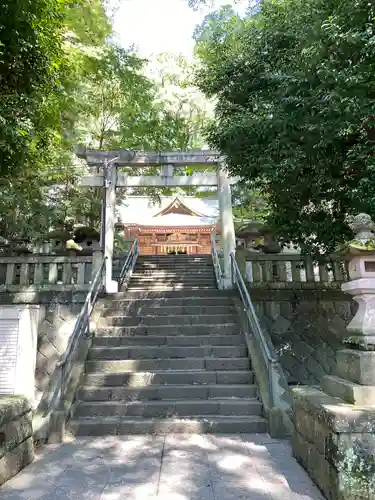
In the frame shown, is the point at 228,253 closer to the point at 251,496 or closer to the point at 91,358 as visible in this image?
the point at 91,358

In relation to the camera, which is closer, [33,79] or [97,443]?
[97,443]

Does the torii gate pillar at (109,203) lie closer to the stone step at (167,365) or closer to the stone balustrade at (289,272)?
the stone balustrade at (289,272)

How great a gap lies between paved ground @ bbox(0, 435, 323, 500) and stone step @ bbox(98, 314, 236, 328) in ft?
8.24

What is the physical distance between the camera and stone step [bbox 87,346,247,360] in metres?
5.47

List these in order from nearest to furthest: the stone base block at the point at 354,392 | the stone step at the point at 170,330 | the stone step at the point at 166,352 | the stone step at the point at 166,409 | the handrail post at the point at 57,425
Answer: the stone base block at the point at 354,392
the handrail post at the point at 57,425
the stone step at the point at 166,409
the stone step at the point at 166,352
the stone step at the point at 170,330

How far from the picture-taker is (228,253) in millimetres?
9008

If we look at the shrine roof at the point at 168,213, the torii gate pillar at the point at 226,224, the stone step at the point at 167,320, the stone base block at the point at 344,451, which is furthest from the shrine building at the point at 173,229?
the stone base block at the point at 344,451

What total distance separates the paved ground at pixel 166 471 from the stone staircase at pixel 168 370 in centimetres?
24

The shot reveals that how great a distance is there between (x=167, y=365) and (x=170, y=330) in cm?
93

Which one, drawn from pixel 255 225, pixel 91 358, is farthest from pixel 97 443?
pixel 255 225

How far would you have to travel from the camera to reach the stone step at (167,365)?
5223mm

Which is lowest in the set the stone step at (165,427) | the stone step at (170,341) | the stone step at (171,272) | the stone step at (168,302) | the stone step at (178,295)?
the stone step at (165,427)

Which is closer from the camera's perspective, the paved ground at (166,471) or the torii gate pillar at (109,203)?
the paved ground at (166,471)

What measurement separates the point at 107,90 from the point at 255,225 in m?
6.55
